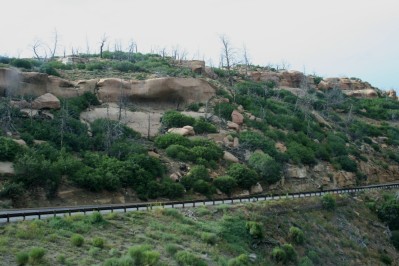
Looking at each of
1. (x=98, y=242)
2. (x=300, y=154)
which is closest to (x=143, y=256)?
(x=98, y=242)

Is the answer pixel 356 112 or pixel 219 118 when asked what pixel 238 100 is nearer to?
pixel 219 118

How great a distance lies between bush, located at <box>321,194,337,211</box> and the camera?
39344mm

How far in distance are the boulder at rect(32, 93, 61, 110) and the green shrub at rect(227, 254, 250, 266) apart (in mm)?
31283

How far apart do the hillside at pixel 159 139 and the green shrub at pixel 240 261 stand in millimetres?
14682

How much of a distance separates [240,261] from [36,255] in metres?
10.4

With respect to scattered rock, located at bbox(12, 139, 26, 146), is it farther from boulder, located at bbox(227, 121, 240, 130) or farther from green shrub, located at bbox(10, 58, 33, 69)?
boulder, located at bbox(227, 121, 240, 130)

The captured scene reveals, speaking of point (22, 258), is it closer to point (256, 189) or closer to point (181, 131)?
point (256, 189)

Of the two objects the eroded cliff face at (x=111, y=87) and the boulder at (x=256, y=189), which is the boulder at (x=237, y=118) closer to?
the eroded cliff face at (x=111, y=87)

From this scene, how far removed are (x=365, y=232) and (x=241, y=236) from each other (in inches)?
584

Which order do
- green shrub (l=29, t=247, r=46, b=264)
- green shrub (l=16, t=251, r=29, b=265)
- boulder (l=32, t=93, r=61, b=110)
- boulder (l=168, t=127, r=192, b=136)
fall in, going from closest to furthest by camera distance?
green shrub (l=16, t=251, r=29, b=265) < green shrub (l=29, t=247, r=46, b=264) < boulder (l=32, t=93, r=61, b=110) < boulder (l=168, t=127, r=192, b=136)

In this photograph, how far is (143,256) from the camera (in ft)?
69.0

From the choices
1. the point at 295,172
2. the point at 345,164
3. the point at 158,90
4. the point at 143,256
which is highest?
the point at 158,90

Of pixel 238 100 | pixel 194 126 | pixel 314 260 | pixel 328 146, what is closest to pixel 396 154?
pixel 328 146

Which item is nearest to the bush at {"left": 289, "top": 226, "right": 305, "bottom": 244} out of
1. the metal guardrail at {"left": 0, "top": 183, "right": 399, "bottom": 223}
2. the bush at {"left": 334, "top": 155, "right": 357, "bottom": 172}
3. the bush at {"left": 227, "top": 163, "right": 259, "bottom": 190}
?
the metal guardrail at {"left": 0, "top": 183, "right": 399, "bottom": 223}
